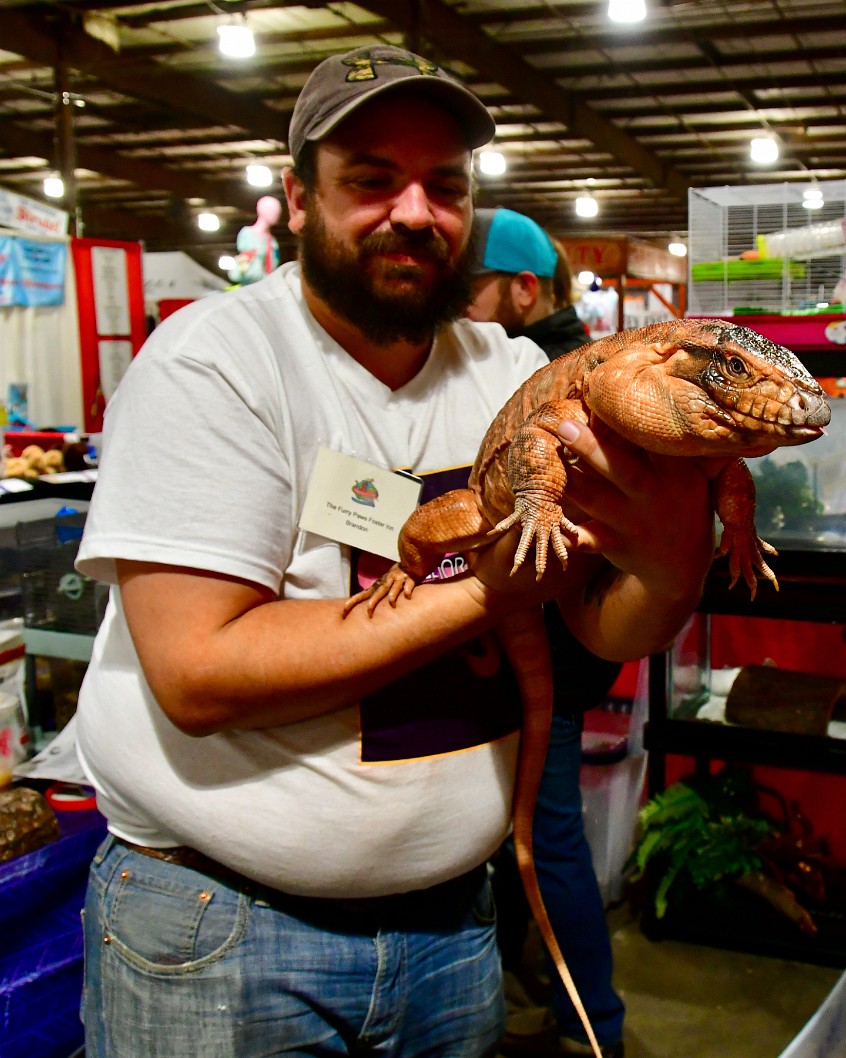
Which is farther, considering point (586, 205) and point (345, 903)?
point (586, 205)

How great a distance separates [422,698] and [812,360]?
2.60 metres

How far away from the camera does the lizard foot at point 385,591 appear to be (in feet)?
4.48

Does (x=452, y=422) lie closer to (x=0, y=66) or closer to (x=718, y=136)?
(x=0, y=66)

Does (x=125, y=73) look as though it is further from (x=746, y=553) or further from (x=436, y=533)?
(x=746, y=553)

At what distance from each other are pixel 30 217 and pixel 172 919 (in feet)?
18.3

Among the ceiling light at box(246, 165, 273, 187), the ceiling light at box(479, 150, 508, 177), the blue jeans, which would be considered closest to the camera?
the blue jeans

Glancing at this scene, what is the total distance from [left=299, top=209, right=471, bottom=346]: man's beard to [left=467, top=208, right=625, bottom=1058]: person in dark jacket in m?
1.28

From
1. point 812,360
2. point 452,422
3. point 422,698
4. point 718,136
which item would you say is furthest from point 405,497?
point 718,136

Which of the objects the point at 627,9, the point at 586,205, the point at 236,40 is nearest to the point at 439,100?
the point at 627,9

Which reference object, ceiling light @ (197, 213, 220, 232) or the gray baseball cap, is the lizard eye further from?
ceiling light @ (197, 213, 220, 232)

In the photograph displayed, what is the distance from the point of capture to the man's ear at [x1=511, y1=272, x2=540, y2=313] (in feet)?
10.7

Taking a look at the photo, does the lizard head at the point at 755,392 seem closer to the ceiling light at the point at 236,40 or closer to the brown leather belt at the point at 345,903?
the brown leather belt at the point at 345,903

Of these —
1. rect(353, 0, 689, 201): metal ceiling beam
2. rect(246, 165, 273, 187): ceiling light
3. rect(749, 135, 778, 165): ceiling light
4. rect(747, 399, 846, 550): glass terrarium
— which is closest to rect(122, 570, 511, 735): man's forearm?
rect(747, 399, 846, 550): glass terrarium

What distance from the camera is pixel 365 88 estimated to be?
1.45m
